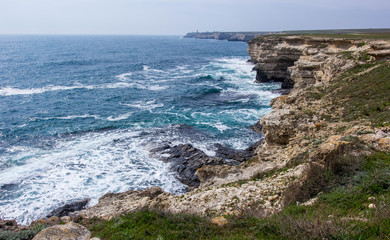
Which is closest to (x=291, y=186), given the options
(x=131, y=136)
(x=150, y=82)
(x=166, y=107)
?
(x=131, y=136)

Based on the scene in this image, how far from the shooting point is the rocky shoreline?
894cm

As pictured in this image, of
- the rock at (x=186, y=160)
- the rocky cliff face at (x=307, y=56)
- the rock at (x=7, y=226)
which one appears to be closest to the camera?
the rock at (x=7, y=226)

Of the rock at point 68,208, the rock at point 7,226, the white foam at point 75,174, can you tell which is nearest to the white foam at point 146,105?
the white foam at point 75,174

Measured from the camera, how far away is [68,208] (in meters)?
15.8

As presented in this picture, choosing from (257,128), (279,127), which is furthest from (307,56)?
(279,127)

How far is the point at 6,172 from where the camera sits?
19969 mm

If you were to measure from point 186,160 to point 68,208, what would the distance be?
9251 millimetres

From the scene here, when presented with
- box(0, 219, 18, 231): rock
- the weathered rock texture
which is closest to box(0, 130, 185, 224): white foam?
the weathered rock texture

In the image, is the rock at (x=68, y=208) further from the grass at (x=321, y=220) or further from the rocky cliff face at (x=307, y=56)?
the rocky cliff face at (x=307, y=56)

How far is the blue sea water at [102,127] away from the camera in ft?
60.2

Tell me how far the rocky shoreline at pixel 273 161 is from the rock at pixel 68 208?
2864 millimetres

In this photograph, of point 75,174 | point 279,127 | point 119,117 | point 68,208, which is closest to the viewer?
point 279,127

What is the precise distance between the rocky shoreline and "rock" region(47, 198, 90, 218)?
2.86 metres

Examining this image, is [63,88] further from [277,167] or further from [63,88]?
[277,167]
